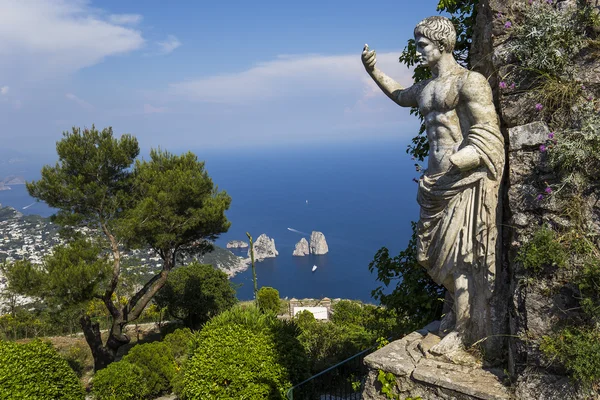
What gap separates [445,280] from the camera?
365cm

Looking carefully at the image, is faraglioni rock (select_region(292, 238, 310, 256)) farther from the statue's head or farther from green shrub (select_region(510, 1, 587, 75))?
green shrub (select_region(510, 1, 587, 75))

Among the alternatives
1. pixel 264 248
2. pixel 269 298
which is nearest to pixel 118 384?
pixel 269 298

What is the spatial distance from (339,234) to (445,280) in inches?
2979

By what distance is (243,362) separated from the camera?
6.05 m

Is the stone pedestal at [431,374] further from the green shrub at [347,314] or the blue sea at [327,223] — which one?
the blue sea at [327,223]

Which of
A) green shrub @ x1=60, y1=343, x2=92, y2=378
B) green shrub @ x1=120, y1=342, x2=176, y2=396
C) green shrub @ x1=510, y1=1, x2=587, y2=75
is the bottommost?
green shrub @ x1=60, y1=343, x2=92, y2=378

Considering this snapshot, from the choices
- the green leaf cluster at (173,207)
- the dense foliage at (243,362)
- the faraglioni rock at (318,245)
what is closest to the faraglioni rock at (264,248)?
the faraglioni rock at (318,245)

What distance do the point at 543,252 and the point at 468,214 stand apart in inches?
25.2

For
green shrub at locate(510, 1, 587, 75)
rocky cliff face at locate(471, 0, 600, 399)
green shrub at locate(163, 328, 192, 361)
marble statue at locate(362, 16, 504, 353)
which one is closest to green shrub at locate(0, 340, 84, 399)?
green shrub at locate(163, 328, 192, 361)

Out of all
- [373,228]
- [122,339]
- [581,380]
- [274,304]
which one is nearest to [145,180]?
[122,339]

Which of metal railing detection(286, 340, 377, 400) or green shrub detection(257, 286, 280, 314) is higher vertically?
metal railing detection(286, 340, 377, 400)

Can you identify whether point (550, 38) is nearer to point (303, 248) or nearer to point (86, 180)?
point (86, 180)

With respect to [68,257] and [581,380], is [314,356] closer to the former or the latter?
[68,257]

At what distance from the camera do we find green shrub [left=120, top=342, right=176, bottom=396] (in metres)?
10.6
